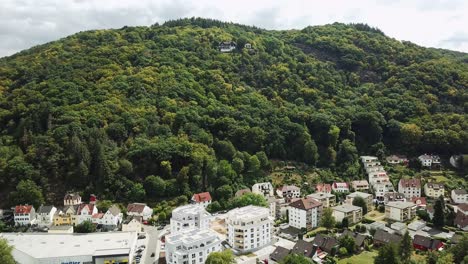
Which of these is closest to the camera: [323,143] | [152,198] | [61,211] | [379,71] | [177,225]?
[177,225]

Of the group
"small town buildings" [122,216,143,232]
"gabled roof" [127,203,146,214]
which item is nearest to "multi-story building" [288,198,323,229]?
"small town buildings" [122,216,143,232]

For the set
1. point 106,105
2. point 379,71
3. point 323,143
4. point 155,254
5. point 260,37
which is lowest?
point 155,254

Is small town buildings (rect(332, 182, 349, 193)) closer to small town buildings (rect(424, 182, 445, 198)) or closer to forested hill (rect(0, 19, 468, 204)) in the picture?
forested hill (rect(0, 19, 468, 204))

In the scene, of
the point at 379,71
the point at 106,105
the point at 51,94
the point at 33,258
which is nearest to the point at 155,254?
the point at 33,258

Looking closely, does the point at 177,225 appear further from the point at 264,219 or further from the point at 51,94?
the point at 51,94

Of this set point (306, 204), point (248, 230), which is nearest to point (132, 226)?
point (248, 230)

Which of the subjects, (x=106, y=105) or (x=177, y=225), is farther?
(x=106, y=105)

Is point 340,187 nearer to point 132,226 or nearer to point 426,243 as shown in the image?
point 426,243
